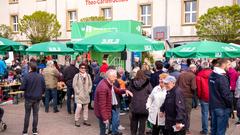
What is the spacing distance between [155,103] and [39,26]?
25512 mm

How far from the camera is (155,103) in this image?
23.7 feet

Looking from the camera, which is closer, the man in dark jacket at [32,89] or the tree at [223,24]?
the man in dark jacket at [32,89]

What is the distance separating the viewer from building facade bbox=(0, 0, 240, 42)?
27625mm

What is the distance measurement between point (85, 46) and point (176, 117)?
4945 mm

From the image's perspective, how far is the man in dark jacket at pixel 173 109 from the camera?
625 cm

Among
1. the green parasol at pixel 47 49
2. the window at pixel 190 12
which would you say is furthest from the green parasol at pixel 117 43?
the window at pixel 190 12

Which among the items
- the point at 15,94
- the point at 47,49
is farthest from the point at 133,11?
the point at 15,94

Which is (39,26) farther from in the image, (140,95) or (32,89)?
(140,95)

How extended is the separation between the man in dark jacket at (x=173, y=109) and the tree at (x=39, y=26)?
85.7 ft

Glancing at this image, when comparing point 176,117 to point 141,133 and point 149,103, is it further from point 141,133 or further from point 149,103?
point 141,133

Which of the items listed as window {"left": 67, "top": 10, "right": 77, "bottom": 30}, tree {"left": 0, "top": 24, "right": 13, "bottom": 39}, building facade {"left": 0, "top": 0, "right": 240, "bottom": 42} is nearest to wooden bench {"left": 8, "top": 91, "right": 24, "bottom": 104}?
building facade {"left": 0, "top": 0, "right": 240, "bottom": 42}

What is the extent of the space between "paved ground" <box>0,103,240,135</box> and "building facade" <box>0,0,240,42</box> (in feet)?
34.7

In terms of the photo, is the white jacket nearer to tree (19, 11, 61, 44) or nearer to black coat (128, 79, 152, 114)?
black coat (128, 79, 152, 114)

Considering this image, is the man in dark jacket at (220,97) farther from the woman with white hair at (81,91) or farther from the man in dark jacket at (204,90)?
the woman with white hair at (81,91)
